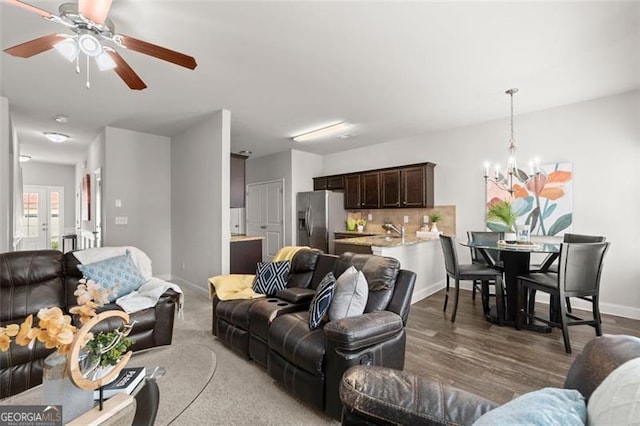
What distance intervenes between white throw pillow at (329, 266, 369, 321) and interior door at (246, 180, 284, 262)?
469cm

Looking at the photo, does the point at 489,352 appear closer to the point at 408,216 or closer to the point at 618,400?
the point at 618,400

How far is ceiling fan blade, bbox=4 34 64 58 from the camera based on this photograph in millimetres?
1795

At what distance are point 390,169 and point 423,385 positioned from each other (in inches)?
181

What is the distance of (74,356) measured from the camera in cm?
108

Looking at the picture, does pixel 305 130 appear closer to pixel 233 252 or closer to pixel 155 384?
pixel 233 252

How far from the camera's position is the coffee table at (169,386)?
1175 mm

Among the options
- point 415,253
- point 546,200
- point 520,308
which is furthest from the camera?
point 415,253

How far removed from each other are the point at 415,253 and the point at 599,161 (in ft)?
8.38

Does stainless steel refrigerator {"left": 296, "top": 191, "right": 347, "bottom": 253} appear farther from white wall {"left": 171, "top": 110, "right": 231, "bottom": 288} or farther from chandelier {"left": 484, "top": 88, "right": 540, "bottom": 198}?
chandelier {"left": 484, "top": 88, "right": 540, "bottom": 198}

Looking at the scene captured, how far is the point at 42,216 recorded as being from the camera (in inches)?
305

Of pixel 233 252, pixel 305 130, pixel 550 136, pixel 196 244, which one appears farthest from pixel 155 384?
pixel 550 136

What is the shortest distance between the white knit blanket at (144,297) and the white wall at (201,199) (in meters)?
1.21

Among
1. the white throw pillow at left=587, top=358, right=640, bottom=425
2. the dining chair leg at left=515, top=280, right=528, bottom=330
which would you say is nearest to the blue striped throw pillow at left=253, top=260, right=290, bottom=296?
the white throw pillow at left=587, top=358, right=640, bottom=425

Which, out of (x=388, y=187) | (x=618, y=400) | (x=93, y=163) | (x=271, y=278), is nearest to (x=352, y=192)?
(x=388, y=187)
